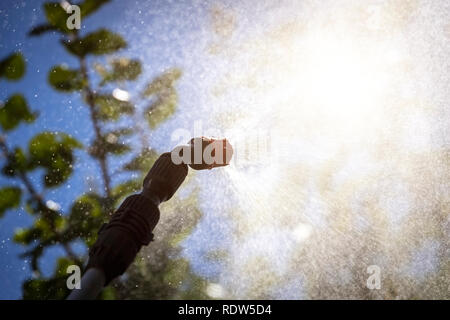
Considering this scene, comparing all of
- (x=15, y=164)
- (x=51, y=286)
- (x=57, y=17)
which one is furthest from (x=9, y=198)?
(x=57, y=17)

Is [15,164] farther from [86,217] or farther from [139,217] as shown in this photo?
[139,217]

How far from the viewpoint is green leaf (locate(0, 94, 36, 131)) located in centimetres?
468

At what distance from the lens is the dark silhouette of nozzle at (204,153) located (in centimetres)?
334

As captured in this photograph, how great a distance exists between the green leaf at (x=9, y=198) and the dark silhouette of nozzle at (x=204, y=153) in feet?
9.54

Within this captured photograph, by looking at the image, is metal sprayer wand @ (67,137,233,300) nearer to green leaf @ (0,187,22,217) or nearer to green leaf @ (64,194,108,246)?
green leaf @ (64,194,108,246)

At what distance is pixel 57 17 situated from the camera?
490cm

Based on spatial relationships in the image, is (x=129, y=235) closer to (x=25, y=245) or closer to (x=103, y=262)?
(x=103, y=262)

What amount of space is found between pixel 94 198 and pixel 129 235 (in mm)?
3158

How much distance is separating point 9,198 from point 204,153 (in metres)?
3.23

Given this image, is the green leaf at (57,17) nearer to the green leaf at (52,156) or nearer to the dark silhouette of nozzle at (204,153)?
the green leaf at (52,156)

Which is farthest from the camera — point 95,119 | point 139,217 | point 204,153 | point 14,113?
point 95,119

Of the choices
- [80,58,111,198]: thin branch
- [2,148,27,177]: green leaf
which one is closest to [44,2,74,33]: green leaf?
[80,58,111,198]: thin branch

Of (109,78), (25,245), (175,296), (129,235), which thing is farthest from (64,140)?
(175,296)
